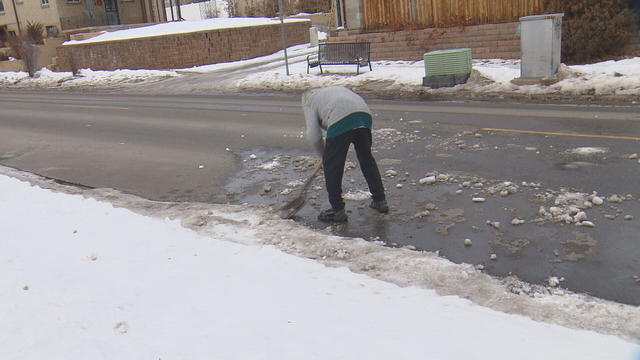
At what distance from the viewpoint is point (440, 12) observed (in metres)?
19.8

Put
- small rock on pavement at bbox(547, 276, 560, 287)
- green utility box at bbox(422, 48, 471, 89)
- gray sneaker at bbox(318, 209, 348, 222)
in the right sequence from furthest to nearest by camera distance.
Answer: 1. green utility box at bbox(422, 48, 471, 89)
2. gray sneaker at bbox(318, 209, 348, 222)
3. small rock on pavement at bbox(547, 276, 560, 287)

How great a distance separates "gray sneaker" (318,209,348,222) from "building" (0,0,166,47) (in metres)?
40.0

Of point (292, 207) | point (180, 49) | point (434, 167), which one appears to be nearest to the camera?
point (292, 207)

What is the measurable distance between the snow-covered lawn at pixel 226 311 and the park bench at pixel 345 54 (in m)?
14.5

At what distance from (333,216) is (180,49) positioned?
25211 millimetres

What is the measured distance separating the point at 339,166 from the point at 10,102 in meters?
19.7

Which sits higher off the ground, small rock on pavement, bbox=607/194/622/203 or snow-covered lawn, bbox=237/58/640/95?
snow-covered lawn, bbox=237/58/640/95

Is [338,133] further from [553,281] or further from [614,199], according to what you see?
[614,199]

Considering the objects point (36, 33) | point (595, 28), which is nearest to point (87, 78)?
point (36, 33)

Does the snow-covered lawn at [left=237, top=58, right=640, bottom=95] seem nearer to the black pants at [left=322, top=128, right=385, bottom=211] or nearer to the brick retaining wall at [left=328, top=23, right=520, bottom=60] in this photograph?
the brick retaining wall at [left=328, top=23, right=520, bottom=60]

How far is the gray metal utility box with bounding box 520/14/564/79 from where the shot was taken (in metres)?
13.6

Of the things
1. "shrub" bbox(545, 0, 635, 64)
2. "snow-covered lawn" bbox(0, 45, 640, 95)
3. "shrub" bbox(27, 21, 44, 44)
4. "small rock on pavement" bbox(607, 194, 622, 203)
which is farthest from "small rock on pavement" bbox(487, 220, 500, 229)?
"shrub" bbox(27, 21, 44, 44)

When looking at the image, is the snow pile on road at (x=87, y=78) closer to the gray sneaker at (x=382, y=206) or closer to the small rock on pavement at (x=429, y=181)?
the small rock on pavement at (x=429, y=181)

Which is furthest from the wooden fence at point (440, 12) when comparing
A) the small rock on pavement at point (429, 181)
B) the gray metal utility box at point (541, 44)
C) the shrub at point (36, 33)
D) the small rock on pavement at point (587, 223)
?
the shrub at point (36, 33)
